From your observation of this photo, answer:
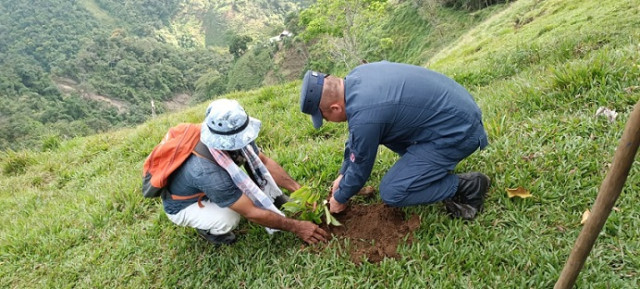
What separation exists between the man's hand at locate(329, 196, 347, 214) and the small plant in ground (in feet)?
0.15

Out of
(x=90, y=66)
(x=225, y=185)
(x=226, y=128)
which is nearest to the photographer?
(x=226, y=128)

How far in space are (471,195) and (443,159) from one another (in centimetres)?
36

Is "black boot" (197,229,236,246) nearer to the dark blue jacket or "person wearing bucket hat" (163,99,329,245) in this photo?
"person wearing bucket hat" (163,99,329,245)

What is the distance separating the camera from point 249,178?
108 inches

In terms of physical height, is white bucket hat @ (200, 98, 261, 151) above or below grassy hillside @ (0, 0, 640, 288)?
above

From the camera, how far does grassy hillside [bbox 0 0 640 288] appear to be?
232 cm

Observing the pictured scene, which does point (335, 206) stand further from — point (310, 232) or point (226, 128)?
point (226, 128)

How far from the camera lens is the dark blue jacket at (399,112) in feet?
7.54

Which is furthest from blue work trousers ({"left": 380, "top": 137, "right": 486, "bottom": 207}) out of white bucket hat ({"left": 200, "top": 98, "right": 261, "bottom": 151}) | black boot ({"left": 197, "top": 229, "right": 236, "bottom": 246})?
black boot ({"left": 197, "top": 229, "right": 236, "bottom": 246})

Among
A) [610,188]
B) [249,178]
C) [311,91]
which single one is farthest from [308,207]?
[610,188]

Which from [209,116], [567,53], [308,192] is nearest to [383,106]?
[308,192]

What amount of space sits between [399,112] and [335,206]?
35.7 inches

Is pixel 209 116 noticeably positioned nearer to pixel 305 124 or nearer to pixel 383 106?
pixel 383 106

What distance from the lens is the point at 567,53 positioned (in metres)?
4.60
